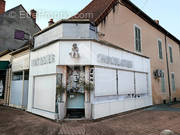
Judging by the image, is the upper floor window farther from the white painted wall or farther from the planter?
the planter

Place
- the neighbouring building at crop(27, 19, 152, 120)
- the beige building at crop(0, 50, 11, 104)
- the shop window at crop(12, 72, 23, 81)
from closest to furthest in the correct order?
the neighbouring building at crop(27, 19, 152, 120) < the shop window at crop(12, 72, 23, 81) < the beige building at crop(0, 50, 11, 104)

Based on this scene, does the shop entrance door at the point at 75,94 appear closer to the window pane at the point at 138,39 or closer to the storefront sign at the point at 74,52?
the storefront sign at the point at 74,52

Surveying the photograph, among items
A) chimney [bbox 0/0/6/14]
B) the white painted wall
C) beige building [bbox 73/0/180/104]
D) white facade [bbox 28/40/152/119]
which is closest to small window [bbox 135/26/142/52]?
beige building [bbox 73/0/180/104]

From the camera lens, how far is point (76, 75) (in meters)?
5.89

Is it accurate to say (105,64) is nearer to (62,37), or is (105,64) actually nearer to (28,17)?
(62,37)

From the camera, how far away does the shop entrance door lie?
573cm

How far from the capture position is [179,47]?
54.9 ft

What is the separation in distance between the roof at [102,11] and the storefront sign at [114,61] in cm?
192

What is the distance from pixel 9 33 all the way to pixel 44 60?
30.1 feet

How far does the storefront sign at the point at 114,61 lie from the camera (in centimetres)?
616

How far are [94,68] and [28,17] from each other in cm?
1310

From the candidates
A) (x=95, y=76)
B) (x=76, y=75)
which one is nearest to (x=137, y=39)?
(x=95, y=76)

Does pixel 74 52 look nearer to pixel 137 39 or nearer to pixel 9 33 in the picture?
pixel 137 39

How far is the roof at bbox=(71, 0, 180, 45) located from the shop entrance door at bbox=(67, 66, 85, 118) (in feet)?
9.89
